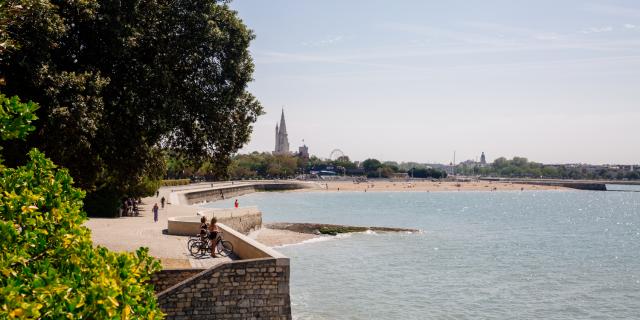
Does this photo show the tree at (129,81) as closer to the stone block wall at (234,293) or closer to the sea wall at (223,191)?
the stone block wall at (234,293)

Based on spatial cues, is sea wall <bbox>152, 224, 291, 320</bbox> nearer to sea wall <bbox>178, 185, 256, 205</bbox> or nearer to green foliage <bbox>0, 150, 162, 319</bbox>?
green foliage <bbox>0, 150, 162, 319</bbox>

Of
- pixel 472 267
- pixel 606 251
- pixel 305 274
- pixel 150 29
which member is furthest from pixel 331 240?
pixel 150 29

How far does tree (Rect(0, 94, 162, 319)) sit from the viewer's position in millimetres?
6664

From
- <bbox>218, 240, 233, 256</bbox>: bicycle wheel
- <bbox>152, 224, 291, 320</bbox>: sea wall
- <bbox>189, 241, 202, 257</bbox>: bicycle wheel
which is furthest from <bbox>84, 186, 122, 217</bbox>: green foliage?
<bbox>152, 224, 291, 320</bbox>: sea wall

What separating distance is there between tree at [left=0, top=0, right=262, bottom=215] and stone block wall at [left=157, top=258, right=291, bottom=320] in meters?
6.73

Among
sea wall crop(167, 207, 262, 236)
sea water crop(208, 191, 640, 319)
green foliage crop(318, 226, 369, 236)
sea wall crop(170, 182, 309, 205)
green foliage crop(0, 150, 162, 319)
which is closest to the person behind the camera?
green foliage crop(0, 150, 162, 319)

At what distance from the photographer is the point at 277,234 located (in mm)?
53938

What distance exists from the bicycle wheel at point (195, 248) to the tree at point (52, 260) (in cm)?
1404

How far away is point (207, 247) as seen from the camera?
23.0 metres

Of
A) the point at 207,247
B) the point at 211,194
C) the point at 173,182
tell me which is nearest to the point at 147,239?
the point at 207,247

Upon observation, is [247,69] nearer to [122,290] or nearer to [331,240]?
[122,290]

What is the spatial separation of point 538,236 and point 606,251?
1182 centimetres

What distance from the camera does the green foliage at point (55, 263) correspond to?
665 centimetres

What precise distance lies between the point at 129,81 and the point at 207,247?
7189mm
